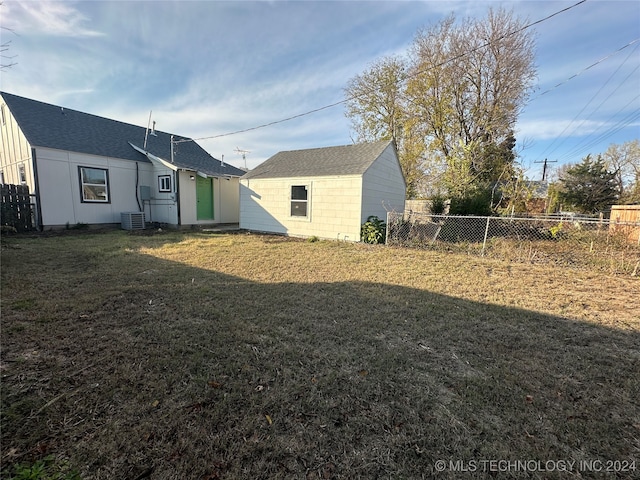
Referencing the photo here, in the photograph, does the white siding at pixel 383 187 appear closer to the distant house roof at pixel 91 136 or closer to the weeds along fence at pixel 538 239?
the weeds along fence at pixel 538 239

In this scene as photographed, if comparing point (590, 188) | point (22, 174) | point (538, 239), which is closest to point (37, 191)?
point (22, 174)

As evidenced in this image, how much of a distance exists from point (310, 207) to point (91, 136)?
993cm

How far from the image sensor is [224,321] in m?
3.21

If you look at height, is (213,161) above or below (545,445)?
above

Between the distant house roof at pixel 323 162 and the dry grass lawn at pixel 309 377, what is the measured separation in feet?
19.3

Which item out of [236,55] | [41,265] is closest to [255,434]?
[41,265]

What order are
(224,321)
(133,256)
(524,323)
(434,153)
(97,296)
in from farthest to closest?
1. (434,153)
2. (133,256)
3. (97,296)
4. (524,323)
5. (224,321)

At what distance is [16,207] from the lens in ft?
29.8

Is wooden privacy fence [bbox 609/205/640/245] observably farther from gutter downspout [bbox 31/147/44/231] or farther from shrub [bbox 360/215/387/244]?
gutter downspout [bbox 31/147/44/231]

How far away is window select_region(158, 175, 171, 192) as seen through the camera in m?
11.8

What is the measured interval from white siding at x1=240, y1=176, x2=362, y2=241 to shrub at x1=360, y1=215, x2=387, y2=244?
202 millimetres

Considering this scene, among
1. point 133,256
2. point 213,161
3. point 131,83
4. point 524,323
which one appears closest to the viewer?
point 524,323

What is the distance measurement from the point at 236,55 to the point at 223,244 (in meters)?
6.61

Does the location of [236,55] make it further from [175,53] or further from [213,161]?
[213,161]
